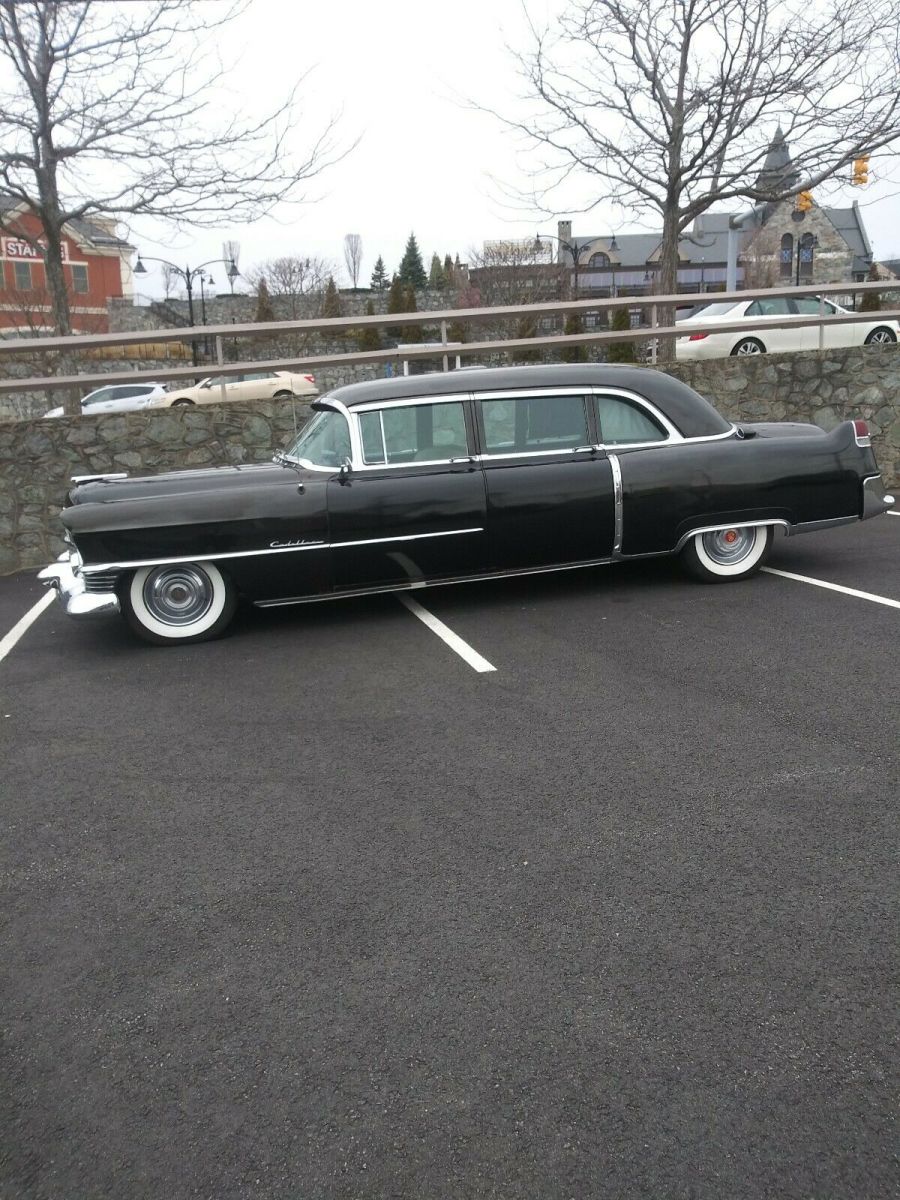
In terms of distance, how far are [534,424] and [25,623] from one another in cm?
402

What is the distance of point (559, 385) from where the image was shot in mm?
6961

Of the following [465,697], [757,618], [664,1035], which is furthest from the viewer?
[757,618]

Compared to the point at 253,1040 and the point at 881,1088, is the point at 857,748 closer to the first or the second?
the point at 881,1088

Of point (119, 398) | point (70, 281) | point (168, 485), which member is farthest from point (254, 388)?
point (70, 281)

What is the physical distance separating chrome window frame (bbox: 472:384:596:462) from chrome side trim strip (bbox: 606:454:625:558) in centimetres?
19

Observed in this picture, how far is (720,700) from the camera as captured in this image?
4816mm

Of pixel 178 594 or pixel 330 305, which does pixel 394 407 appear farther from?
pixel 330 305

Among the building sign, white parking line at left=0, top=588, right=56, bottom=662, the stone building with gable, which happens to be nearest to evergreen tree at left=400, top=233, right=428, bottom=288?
the stone building with gable

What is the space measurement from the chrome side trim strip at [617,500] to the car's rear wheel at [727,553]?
58 cm

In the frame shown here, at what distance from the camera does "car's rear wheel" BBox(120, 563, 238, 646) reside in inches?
253

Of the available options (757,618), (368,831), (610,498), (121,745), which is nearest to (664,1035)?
(368,831)

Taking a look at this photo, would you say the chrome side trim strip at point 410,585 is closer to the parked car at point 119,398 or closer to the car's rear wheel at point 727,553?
the car's rear wheel at point 727,553

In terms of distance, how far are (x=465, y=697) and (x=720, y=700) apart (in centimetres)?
127

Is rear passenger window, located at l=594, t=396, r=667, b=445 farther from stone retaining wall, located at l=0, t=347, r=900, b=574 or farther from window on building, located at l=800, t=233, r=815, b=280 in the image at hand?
window on building, located at l=800, t=233, r=815, b=280
